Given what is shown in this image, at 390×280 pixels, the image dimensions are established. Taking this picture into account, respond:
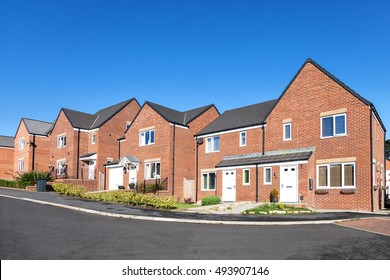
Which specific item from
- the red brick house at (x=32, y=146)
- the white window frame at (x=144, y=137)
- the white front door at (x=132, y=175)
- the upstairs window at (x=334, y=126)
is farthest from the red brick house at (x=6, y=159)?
the upstairs window at (x=334, y=126)

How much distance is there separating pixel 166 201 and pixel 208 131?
12.9 metres

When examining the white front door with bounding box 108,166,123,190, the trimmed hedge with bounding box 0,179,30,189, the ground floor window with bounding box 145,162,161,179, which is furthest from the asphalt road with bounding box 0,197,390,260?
the trimmed hedge with bounding box 0,179,30,189

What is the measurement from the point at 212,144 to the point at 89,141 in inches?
703

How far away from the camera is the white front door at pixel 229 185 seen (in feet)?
91.4

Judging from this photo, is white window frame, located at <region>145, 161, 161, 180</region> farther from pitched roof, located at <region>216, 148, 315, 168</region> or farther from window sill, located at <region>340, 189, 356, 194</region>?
window sill, located at <region>340, 189, 356, 194</region>

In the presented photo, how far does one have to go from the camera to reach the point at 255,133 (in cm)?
2811

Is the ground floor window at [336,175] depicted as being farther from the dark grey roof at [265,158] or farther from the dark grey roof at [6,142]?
the dark grey roof at [6,142]

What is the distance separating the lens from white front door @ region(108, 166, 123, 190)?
36.9m

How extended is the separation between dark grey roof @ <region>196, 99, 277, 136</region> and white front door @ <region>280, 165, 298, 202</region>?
490 centimetres

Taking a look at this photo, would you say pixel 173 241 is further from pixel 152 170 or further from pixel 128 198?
pixel 152 170

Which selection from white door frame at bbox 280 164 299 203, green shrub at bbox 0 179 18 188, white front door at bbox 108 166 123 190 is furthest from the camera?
green shrub at bbox 0 179 18 188

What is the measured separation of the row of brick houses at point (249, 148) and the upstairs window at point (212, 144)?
0.42 ft

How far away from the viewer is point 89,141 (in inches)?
1690

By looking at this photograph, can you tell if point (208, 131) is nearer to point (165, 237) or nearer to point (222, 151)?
point (222, 151)
